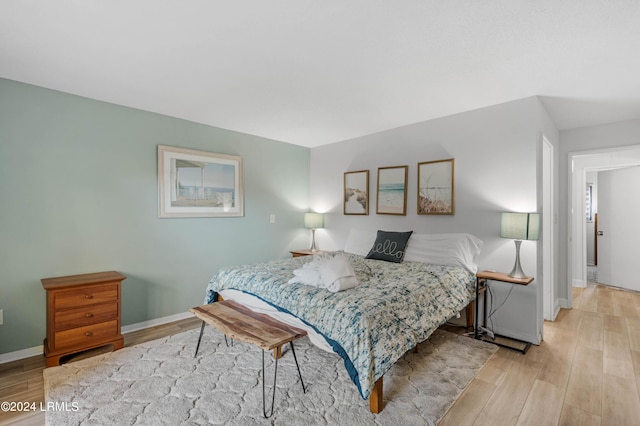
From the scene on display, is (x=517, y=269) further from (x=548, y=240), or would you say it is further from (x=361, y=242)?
(x=361, y=242)

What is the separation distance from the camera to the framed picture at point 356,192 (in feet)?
14.2

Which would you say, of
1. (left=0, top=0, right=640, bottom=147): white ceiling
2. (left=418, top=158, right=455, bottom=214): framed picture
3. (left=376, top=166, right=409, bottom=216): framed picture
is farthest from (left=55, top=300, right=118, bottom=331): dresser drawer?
(left=418, top=158, right=455, bottom=214): framed picture

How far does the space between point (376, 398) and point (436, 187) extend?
2476mm

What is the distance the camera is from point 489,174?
124 inches

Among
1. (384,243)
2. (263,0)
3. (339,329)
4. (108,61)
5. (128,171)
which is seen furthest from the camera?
(384,243)

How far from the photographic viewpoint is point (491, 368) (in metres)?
2.41

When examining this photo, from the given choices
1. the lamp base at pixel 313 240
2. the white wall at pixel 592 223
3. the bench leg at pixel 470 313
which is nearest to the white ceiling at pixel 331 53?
the bench leg at pixel 470 313

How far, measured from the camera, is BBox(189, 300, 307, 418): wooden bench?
6.09 ft

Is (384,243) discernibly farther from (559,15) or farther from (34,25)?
(34,25)

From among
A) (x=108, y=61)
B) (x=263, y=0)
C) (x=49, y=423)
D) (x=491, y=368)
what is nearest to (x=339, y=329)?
(x=491, y=368)

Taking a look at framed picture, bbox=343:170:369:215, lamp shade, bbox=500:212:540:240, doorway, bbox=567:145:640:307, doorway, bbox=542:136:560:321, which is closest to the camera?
lamp shade, bbox=500:212:540:240

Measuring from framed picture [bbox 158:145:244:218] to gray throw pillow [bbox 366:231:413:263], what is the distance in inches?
74.9

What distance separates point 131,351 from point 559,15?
3.98m

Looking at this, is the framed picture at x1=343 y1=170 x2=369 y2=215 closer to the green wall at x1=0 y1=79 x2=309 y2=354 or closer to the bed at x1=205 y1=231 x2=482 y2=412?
the bed at x1=205 y1=231 x2=482 y2=412
